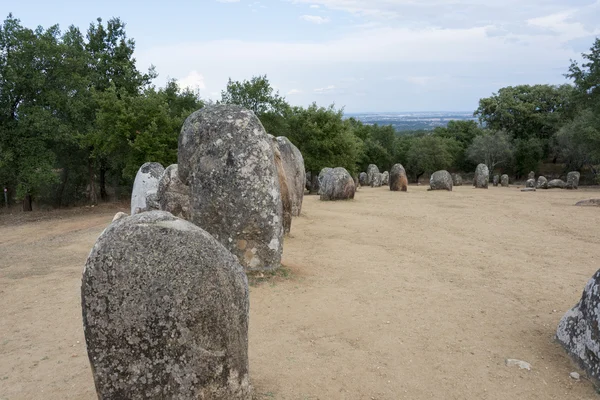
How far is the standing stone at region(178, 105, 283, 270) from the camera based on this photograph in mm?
7957

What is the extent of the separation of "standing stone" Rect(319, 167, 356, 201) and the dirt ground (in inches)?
340

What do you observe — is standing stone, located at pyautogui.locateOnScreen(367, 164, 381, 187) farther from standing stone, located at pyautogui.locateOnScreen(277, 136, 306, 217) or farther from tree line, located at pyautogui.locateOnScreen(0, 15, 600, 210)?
standing stone, located at pyautogui.locateOnScreen(277, 136, 306, 217)

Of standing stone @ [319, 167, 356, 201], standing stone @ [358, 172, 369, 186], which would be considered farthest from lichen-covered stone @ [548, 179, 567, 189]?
standing stone @ [319, 167, 356, 201]

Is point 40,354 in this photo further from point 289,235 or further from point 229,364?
point 289,235

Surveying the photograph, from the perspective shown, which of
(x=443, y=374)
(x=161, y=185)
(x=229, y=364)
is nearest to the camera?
(x=229, y=364)

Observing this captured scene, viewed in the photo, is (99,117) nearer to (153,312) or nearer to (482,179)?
(153,312)

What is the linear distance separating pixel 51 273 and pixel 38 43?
13849mm

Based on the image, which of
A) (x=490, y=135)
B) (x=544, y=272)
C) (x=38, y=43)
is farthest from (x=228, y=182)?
(x=490, y=135)

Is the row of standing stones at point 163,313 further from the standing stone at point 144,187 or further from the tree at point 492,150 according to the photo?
the tree at point 492,150

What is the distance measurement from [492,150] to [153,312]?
43823mm

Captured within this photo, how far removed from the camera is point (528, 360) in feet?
18.2

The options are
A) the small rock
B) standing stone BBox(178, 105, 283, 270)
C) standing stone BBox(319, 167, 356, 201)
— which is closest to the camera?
the small rock

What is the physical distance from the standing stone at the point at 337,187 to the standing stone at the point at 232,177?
14269mm

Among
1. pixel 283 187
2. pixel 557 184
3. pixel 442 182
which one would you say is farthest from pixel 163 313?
pixel 557 184
